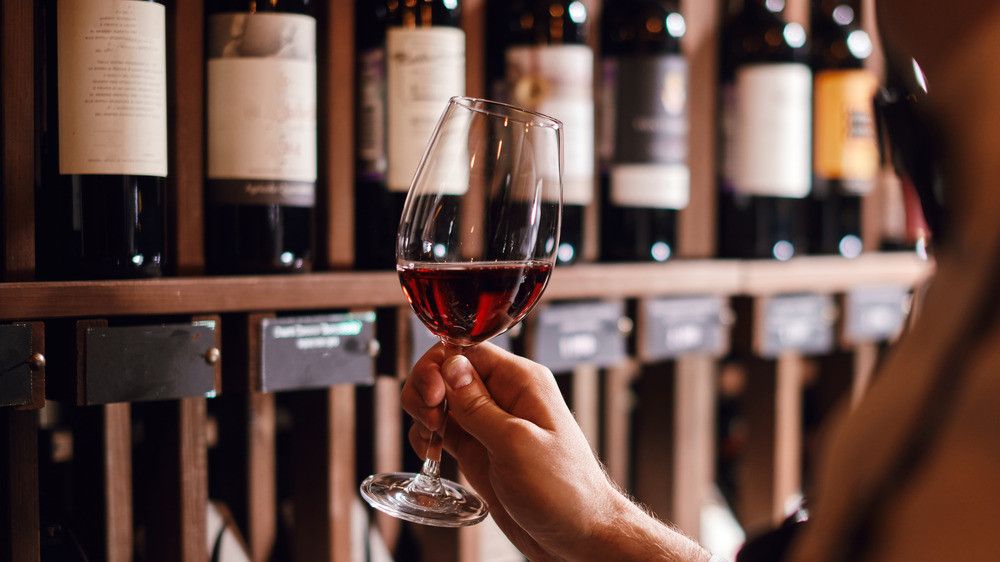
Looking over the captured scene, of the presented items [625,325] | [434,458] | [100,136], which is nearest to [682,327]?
[625,325]

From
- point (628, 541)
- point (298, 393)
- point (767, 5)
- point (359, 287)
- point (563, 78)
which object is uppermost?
point (767, 5)

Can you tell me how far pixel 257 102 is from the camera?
765mm

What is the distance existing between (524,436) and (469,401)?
6 cm

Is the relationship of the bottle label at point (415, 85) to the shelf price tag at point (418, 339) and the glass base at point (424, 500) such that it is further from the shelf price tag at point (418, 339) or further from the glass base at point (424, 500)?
the glass base at point (424, 500)

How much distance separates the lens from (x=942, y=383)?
0.23 m

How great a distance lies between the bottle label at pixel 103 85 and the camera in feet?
2.21

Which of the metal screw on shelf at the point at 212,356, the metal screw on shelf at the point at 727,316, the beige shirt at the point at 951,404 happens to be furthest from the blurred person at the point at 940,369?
the metal screw on shelf at the point at 727,316

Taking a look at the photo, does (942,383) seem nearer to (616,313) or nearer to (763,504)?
(616,313)

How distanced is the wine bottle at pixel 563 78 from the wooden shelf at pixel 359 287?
0.25 ft

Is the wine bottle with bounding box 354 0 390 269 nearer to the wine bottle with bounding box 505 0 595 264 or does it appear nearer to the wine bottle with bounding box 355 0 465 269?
the wine bottle with bounding box 355 0 465 269

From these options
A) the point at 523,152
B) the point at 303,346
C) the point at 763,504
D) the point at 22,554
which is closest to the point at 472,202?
the point at 523,152

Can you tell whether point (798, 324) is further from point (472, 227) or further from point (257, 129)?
point (257, 129)

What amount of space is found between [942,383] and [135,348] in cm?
63

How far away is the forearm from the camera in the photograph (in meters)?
0.73
